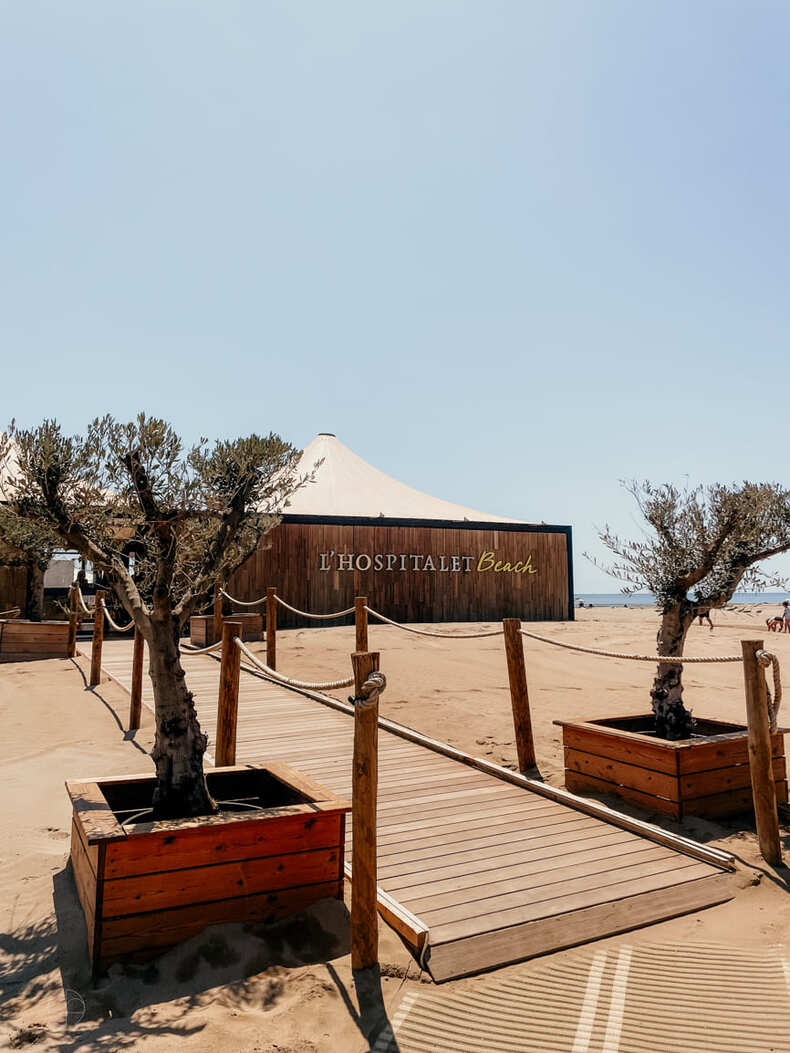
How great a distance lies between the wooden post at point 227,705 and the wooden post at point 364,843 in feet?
10.4

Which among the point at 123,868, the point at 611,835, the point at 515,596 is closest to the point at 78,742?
the point at 123,868

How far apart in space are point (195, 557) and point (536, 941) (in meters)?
3.20

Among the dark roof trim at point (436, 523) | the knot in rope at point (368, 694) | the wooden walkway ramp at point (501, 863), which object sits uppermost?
the dark roof trim at point (436, 523)

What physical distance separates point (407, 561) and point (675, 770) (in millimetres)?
16534

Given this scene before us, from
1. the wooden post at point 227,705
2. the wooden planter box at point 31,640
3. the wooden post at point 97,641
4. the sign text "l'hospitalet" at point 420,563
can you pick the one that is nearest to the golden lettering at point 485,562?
the sign text "l'hospitalet" at point 420,563

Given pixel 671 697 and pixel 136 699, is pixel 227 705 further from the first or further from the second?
pixel 671 697

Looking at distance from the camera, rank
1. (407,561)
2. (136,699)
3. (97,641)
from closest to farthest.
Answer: (136,699) < (97,641) < (407,561)

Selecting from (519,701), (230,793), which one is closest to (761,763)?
(519,701)

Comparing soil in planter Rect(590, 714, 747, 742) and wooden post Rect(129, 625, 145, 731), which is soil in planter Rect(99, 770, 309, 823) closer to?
soil in planter Rect(590, 714, 747, 742)

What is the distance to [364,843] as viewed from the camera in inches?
124

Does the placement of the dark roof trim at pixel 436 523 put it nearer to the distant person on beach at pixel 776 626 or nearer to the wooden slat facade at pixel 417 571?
the wooden slat facade at pixel 417 571

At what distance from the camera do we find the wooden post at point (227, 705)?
615cm

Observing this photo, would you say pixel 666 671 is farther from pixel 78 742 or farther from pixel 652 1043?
pixel 78 742

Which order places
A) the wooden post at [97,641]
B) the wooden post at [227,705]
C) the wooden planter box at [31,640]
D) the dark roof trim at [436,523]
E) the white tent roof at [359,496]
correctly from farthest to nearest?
the white tent roof at [359,496], the dark roof trim at [436,523], the wooden planter box at [31,640], the wooden post at [97,641], the wooden post at [227,705]
